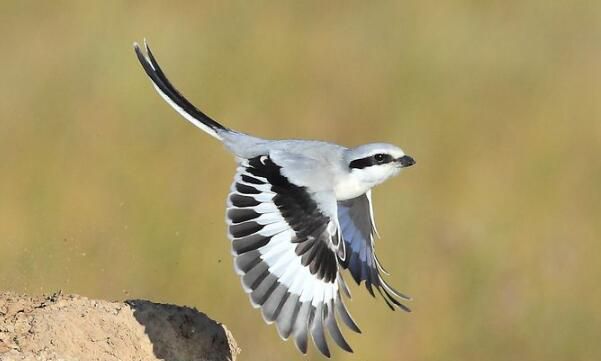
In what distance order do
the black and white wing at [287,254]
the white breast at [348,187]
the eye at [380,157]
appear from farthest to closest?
the eye at [380,157], the white breast at [348,187], the black and white wing at [287,254]

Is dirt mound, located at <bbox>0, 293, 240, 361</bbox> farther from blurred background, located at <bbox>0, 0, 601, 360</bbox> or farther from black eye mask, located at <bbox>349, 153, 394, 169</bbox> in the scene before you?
blurred background, located at <bbox>0, 0, 601, 360</bbox>

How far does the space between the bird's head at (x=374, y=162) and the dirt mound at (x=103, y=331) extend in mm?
1038

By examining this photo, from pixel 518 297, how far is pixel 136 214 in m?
2.65

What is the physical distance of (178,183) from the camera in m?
10.5

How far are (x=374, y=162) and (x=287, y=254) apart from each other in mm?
844

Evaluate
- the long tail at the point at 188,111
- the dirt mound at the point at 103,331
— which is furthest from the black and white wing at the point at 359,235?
the dirt mound at the point at 103,331

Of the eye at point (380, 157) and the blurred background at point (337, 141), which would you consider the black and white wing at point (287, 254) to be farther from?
the blurred background at point (337, 141)

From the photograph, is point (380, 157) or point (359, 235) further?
point (359, 235)

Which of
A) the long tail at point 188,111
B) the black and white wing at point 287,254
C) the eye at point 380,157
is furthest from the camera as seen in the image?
the long tail at point 188,111

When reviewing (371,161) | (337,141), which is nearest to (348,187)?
(371,161)

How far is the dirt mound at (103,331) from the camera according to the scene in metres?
6.74

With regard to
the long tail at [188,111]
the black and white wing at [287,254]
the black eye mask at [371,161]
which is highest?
the long tail at [188,111]

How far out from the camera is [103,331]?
698 cm

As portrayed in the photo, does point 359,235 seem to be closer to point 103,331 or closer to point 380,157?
point 380,157
